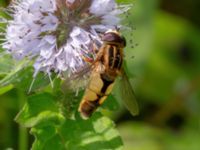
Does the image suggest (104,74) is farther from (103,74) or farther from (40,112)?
(40,112)

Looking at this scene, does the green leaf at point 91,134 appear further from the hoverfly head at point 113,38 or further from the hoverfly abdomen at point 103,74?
the hoverfly head at point 113,38

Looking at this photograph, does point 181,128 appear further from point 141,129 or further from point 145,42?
point 145,42

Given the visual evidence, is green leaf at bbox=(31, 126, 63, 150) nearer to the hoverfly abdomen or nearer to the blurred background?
the hoverfly abdomen

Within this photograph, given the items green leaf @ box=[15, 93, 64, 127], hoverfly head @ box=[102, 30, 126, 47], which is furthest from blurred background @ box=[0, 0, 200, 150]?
hoverfly head @ box=[102, 30, 126, 47]

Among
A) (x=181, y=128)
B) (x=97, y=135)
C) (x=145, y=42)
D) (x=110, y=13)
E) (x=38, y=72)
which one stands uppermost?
(x=110, y=13)

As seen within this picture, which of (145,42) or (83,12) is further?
(145,42)

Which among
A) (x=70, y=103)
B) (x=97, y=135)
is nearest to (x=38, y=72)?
(x=70, y=103)
